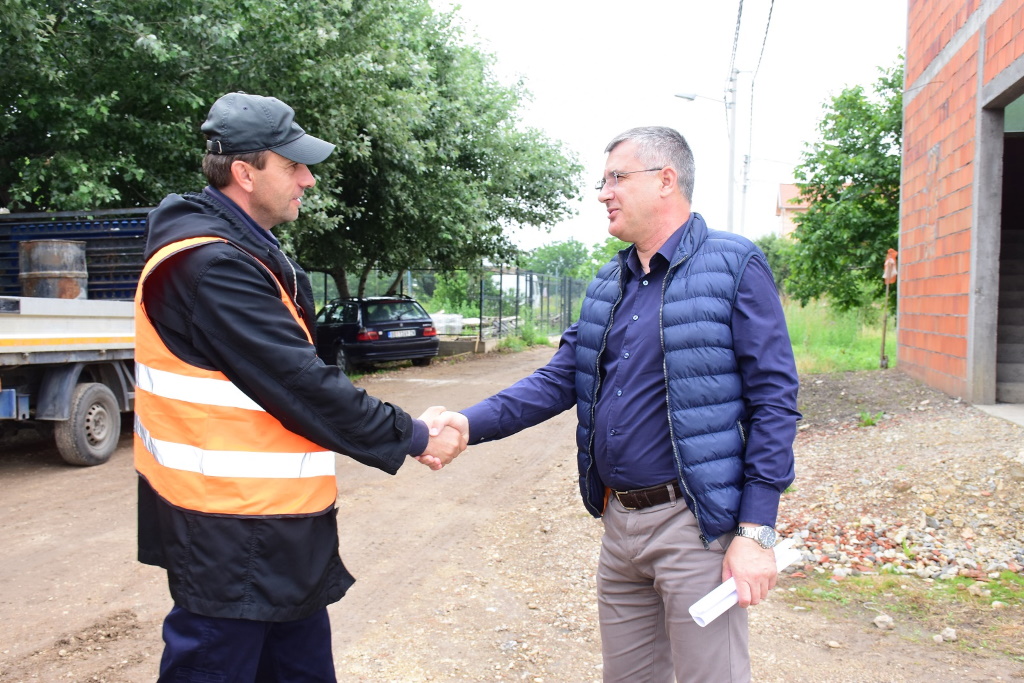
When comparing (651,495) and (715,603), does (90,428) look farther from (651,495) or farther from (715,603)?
(715,603)

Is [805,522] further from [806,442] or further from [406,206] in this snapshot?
[406,206]

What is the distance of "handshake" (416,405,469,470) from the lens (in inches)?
120

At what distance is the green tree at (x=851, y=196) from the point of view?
57.3 feet

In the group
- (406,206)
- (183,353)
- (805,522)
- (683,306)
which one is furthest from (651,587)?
(406,206)

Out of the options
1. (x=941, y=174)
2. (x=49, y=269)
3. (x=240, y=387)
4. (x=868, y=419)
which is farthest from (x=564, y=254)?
(x=240, y=387)

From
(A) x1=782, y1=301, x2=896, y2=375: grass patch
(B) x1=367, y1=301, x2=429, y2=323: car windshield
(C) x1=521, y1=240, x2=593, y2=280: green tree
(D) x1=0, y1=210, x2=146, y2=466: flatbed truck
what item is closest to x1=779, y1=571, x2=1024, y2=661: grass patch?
(D) x1=0, y1=210, x2=146, y2=466: flatbed truck

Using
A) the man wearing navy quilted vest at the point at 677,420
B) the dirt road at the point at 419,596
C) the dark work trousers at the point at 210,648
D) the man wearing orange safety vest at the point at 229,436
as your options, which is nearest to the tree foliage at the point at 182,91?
the dirt road at the point at 419,596

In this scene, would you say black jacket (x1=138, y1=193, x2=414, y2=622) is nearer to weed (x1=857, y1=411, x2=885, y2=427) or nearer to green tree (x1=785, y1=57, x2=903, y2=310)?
weed (x1=857, y1=411, x2=885, y2=427)

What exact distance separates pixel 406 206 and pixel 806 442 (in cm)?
894

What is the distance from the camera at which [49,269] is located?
8328mm

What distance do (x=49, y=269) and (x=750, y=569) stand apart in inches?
318

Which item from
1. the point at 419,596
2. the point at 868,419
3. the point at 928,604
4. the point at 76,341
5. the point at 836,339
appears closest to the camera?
A: the point at 928,604

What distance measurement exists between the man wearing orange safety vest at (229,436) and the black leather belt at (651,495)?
33.5 inches

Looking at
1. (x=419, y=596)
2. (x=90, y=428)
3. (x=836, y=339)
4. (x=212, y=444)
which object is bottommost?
(x=419, y=596)
